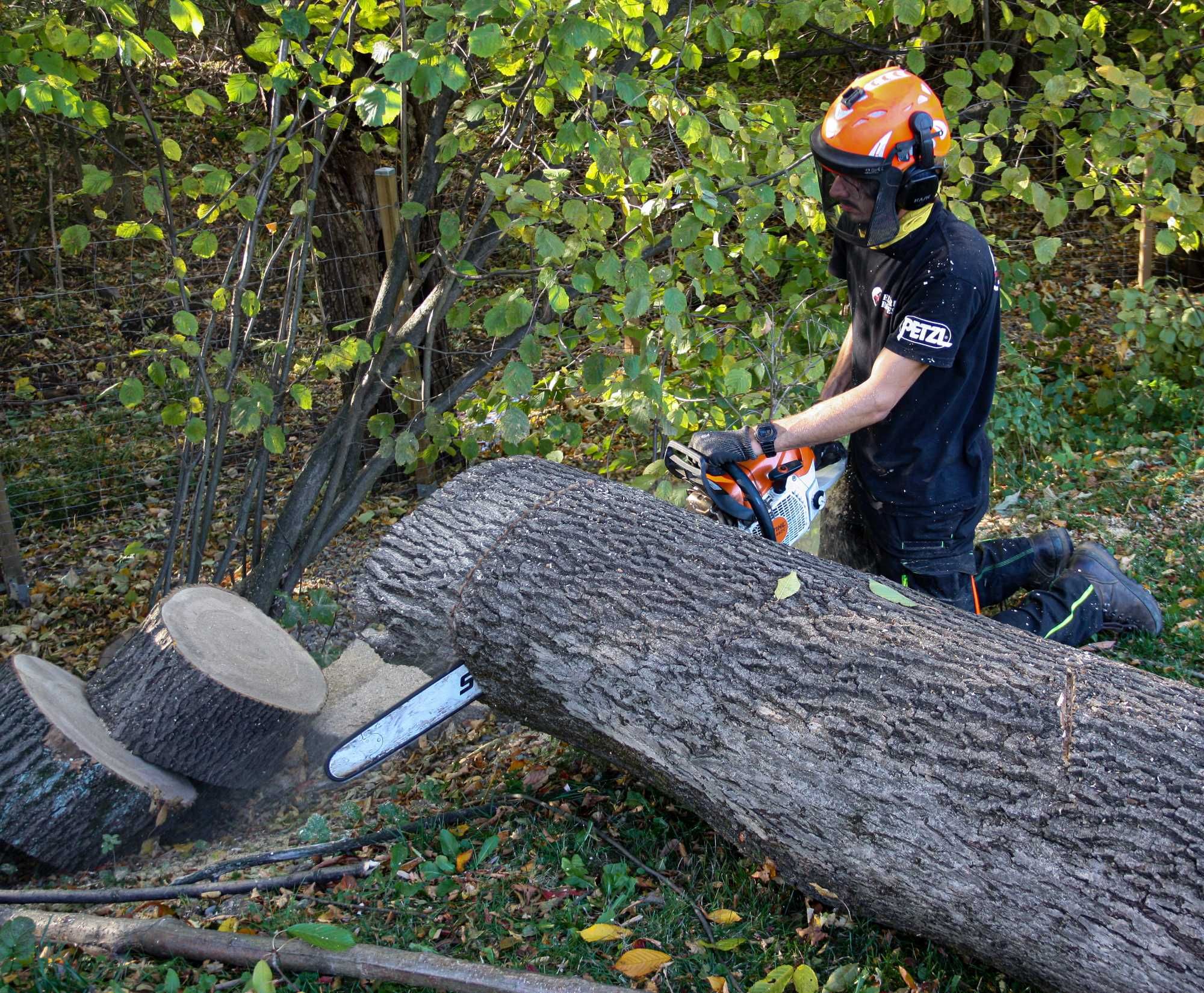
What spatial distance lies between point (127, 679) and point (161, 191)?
6.12ft

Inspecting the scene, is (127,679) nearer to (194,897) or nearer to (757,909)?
(194,897)

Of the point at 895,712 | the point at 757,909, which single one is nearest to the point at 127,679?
the point at 757,909

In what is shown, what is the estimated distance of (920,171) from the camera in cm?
294

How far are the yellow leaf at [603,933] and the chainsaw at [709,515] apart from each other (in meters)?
0.86

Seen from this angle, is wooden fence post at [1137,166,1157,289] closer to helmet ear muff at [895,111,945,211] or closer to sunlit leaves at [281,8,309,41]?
helmet ear muff at [895,111,945,211]

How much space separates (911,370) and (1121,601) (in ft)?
4.71

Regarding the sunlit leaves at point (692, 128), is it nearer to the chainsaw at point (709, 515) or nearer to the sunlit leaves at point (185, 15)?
the chainsaw at point (709, 515)

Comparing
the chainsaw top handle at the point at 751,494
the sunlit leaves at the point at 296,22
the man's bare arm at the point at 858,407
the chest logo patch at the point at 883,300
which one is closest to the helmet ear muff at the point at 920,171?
the chest logo patch at the point at 883,300

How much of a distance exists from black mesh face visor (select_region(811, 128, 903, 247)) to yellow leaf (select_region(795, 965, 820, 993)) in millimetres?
1998

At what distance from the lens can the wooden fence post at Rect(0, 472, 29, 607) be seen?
5262 mm

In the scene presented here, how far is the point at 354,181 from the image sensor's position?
18.0 feet

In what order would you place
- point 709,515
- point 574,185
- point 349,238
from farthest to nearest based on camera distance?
point 349,238, point 574,185, point 709,515

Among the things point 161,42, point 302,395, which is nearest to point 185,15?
point 161,42

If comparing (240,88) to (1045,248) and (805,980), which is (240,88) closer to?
(805,980)
